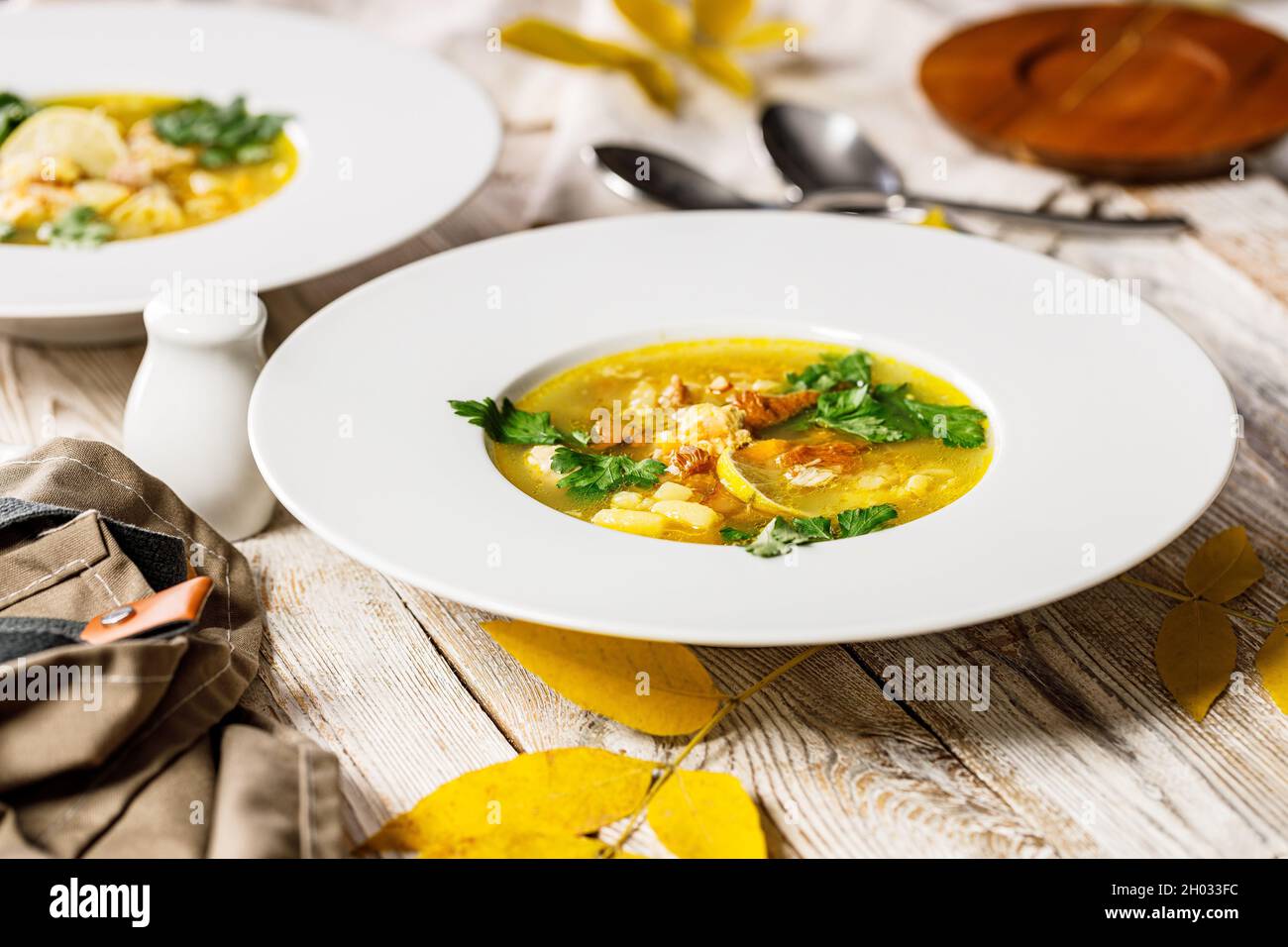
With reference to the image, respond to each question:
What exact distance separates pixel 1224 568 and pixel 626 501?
745 mm

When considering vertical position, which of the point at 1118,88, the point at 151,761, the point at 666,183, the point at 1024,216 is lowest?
the point at 151,761

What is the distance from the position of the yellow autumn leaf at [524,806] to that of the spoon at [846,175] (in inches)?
60.3

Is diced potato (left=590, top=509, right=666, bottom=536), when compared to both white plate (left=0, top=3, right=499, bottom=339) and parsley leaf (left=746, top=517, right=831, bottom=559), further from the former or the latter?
A: white plate (left=0, top=3, right=499, bottom=339)

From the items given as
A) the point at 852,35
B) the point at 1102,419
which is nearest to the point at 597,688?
the point at 1102,419

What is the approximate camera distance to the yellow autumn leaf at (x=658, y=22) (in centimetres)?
313

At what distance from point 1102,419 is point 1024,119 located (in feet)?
4.68

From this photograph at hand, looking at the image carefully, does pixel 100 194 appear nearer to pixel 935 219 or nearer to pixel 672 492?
pixel 672 492

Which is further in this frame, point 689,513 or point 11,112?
point 11,112

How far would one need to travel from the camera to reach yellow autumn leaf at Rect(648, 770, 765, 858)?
1.32m

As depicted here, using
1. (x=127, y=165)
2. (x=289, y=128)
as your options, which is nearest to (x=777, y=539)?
(x=127, y=165)

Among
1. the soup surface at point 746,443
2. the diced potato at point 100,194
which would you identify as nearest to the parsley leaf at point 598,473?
the soup surface at point 746,443

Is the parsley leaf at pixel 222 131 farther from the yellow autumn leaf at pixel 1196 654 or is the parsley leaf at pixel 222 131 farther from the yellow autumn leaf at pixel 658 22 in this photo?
the yellow autumn leaf at pixel 1196 654

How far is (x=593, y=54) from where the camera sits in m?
3.02

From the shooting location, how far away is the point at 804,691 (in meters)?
1.55
